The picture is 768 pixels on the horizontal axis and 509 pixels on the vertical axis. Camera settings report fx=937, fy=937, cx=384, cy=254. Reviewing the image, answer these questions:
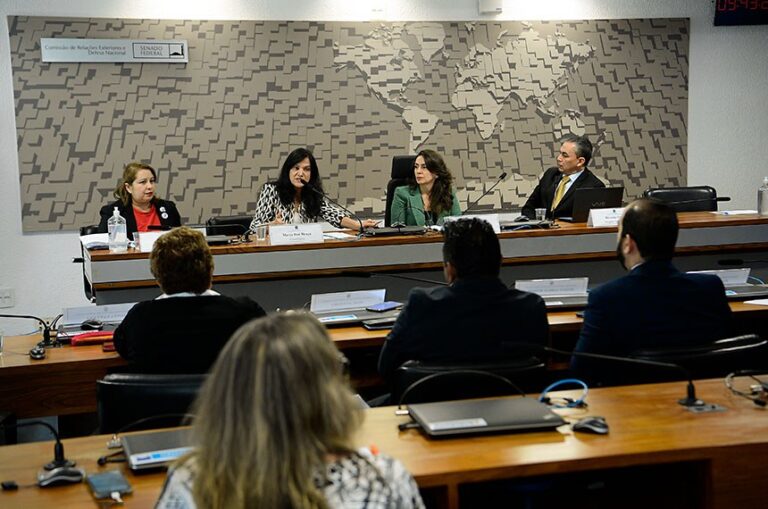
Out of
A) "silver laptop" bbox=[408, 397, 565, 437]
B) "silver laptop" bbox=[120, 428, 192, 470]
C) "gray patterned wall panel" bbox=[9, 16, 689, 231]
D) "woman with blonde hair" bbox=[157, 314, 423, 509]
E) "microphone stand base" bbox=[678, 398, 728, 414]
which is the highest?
"gray patterned wall panel" bbox=[9, 16, 689, 231]

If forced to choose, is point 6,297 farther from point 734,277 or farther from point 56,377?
point 734,277

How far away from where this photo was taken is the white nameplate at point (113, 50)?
5918 mm

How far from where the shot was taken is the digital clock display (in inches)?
278

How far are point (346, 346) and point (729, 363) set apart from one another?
133cm

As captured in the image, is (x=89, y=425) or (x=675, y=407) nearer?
(x=675, y=407)

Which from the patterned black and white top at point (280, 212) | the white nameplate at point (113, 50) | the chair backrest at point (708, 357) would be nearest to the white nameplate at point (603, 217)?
the patterned black and white top at point (280, 212)

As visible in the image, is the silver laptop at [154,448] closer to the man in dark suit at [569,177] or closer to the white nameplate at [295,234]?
the white nameplate at [295,234]

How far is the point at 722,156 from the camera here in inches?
288

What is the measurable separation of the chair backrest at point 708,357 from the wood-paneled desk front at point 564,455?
34 centimetres

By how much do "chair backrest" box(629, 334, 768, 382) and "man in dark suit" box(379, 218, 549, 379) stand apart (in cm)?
35

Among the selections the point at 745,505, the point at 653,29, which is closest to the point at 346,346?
the point at 745,505

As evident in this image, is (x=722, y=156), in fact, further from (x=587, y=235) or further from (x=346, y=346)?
(x=346, y=346)

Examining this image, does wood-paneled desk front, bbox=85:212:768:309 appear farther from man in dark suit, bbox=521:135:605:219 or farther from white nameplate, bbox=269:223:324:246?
man in dark suit, bbox=521:135:605:219

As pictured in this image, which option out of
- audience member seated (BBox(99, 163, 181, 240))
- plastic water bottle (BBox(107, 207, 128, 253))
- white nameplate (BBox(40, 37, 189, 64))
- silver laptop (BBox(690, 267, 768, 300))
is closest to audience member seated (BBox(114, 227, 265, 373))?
plastic water bottle (BBox(107, 207, 128, 253))
